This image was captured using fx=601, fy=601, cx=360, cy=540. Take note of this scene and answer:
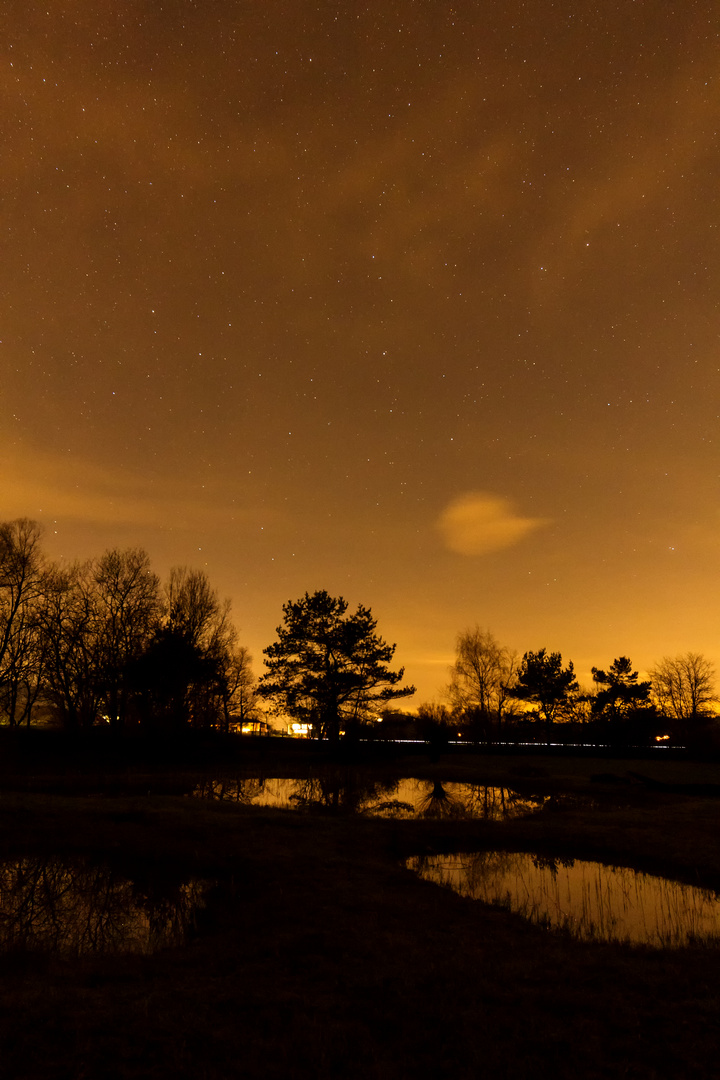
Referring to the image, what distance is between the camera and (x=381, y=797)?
29.6 meters

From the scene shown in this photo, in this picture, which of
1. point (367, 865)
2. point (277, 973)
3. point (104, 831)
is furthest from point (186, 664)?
point (277, 973)

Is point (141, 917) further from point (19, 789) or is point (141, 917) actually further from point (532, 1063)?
point (19, 789)

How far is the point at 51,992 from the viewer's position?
7.07 metres

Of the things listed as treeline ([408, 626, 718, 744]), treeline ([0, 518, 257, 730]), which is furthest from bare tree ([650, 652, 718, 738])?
treeline ([0, 518, 257, 730])

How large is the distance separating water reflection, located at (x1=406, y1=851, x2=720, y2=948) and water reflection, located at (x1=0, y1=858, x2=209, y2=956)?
18.7 feet

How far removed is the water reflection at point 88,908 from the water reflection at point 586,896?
5.71m

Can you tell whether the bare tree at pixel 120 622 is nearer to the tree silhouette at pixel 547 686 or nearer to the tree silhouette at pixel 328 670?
the tree silhouette at pixel 328 670

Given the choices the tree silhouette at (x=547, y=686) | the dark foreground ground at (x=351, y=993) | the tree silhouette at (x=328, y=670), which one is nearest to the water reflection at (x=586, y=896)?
the dark foreground ground at (x=351, y=993)

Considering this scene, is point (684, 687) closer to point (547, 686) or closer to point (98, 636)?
point (547, 686)

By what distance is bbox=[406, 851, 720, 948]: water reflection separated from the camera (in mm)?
10156

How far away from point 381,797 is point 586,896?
18.4m

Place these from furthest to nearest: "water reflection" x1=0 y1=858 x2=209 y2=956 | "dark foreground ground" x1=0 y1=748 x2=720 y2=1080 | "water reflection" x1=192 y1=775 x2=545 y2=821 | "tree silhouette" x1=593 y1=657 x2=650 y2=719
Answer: "tree silhouette" x1=593 y1=657 x2=650 y2=719 < "water reflection" x1=192 y1=775 x2=545 y2=821 < "water reflection" x1=0 y1=858 x2=209 y2=956 < "dark foreground ground" x1=0 y1=748 x2=720 y2=1080

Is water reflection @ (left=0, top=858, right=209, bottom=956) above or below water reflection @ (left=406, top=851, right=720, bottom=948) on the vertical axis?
above

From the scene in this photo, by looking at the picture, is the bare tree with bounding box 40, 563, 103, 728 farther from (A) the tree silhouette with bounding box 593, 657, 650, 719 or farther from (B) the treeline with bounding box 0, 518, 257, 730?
(A) the tree silhouette with bounding box 593, 657, 650, 719
